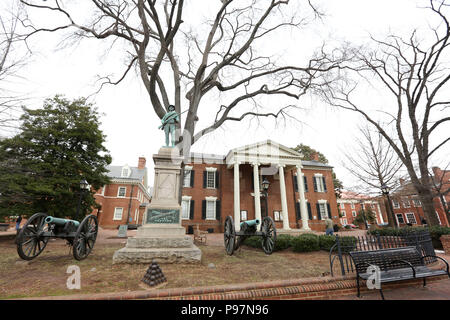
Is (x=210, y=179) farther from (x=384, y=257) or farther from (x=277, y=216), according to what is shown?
(x=384, y=257)

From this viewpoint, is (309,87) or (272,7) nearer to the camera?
(272,7)

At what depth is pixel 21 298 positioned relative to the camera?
3312mm

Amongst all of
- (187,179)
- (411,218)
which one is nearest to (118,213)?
(187,179)

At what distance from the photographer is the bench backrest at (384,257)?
14.4 feet

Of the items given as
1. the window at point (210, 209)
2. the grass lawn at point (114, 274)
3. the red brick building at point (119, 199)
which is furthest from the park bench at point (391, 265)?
the red brick building at point (119, 199)

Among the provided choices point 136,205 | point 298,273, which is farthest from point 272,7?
point 136,205

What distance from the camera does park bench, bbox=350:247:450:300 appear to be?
13.4ft

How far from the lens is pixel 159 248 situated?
242 inches

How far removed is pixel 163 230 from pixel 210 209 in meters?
15.1

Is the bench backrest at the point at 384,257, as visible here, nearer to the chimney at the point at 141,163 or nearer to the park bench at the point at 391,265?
the park bench at the point at 391,265

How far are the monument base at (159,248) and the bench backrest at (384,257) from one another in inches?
167

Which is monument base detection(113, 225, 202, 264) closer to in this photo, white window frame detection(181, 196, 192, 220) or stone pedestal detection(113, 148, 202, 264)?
stone pedestal detection(113, 148, 202, 264)
